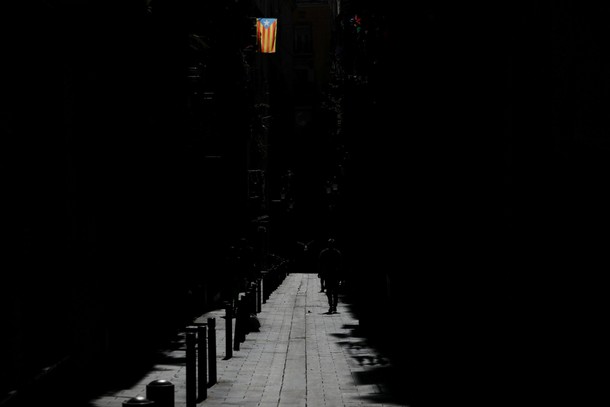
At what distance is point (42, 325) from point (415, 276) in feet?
48.2

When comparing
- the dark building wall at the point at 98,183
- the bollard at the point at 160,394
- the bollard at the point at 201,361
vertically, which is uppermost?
the dark building wall at the point at 98,183

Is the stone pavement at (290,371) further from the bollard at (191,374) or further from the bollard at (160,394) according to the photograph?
the bollard at (160,394)

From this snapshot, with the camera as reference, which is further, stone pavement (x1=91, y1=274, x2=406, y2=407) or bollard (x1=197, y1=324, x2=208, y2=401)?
stone pavement (x1=91, y1=274, x2=406, y2=407)

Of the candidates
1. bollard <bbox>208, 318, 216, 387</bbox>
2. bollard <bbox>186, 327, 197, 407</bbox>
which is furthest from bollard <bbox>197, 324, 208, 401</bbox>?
bollard <bbox>208, 318, 216, 387</bbox>

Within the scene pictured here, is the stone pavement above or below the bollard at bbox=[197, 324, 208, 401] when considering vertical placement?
below

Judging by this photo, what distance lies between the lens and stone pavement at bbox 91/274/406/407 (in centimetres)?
1368

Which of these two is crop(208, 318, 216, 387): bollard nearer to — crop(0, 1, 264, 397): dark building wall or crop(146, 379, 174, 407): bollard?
crop(0, 1, 264, 397): dark building wall

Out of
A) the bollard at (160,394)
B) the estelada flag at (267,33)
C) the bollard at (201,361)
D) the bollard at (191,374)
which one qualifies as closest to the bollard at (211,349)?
the bollard at (201,361)

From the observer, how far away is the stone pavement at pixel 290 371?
13680 mm

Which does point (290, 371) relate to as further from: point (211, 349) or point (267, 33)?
point (267, 33)

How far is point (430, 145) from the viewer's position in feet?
80.2

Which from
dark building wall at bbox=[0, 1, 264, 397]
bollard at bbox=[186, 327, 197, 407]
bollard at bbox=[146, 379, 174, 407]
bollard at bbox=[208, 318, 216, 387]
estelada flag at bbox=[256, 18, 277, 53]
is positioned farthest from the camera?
estelada flag at bbox=[256, 18, 277, 53]

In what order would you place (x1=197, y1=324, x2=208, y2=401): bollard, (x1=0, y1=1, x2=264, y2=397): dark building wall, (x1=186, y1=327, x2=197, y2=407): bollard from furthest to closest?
1. (x1=0, y1=1, x2=264, y2=397): dark building wall
2. (x1=197, y1=324, x2=208, y2=401): bollard
3. (x1=186, y1=327, x2=197, y2=407): bollard

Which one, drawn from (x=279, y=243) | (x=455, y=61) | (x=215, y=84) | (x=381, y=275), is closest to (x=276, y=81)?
(x=279, y=243)
